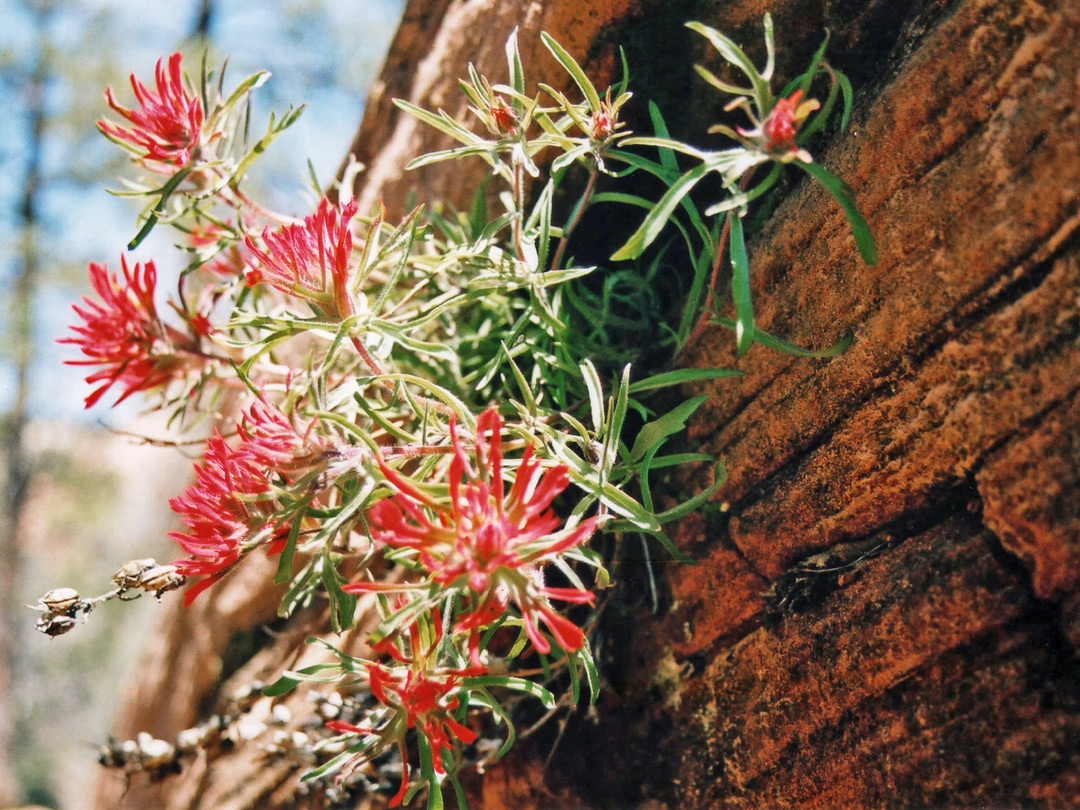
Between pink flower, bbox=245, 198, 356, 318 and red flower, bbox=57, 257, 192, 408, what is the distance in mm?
475

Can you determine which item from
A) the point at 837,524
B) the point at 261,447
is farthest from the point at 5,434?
the point at 837,524

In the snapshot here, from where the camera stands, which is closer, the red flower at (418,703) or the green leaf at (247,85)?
the red flower at (418,703)

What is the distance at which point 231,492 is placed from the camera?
955 millimetres

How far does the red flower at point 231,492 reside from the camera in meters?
0.94

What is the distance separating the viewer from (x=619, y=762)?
4.13 ft

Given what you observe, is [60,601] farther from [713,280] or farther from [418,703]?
[713,280]

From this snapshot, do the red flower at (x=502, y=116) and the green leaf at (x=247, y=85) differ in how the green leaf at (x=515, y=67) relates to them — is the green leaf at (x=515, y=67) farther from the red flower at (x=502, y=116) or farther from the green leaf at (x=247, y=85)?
the green leaf at (x=247, y=85)

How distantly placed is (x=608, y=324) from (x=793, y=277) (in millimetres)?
340

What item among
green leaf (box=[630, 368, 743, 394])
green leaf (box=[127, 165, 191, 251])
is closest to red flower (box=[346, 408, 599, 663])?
green leaf (box=[630, 368, 743, 394])

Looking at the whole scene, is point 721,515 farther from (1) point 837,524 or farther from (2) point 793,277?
(2) point 793,277

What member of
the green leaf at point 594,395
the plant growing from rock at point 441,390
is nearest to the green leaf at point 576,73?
the plant growing from rock at point 441,390

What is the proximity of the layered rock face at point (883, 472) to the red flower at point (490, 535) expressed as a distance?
0.43 metres

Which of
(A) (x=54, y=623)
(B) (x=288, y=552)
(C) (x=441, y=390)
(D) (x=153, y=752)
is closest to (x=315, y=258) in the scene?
(C) (x=441, y=390)

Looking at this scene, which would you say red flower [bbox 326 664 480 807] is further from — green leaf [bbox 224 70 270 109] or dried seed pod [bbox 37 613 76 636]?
green leaf [bbox 224 70 270 109]
